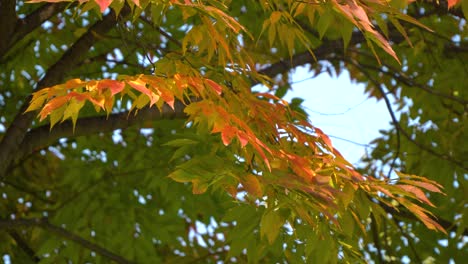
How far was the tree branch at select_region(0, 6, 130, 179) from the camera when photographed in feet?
12.5

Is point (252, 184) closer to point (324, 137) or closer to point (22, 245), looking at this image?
point (324, 137)

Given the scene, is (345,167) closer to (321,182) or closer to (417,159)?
(321,182)

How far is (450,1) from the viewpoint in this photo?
2688mm

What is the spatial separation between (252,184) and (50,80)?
6.07 feet

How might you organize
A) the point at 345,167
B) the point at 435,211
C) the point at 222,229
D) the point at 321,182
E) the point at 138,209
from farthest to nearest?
1. the point at 435,211
2. the point at 138,209
3. the point at 222,229
4. the point at 345,167
5. the point at 321,182

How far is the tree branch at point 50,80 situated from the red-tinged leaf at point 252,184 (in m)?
1.55

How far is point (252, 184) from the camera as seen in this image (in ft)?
7.80

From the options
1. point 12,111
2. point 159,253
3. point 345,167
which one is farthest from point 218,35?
point 159,253

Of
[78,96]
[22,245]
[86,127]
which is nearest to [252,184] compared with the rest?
[78,96]

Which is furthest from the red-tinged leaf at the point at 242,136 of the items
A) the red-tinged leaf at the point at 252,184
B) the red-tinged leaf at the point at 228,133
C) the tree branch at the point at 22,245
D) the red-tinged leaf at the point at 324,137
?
the tree branch at the point at 22,245

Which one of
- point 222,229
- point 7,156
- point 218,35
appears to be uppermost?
point 218,35

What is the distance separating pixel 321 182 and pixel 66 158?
10.3 ft

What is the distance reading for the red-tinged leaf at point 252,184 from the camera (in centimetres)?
234

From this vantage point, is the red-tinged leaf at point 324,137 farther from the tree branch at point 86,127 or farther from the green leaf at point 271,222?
the tree branch at point 86,127
